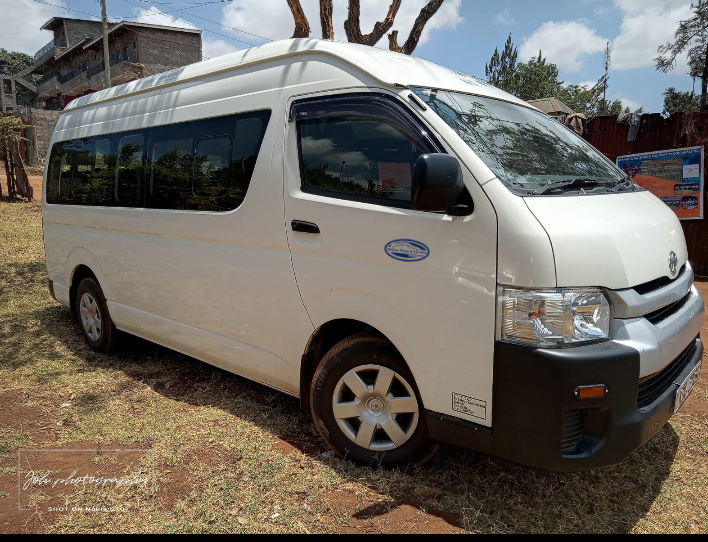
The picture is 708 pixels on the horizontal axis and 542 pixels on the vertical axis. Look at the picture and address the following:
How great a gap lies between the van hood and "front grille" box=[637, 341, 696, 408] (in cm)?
46

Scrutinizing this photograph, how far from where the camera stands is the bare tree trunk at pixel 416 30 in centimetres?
758

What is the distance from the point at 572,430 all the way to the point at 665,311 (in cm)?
85

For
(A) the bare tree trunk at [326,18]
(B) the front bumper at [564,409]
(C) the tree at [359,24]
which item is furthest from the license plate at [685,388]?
(A) the bare tree trunk at [326,18]

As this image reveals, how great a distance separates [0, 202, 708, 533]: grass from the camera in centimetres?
275

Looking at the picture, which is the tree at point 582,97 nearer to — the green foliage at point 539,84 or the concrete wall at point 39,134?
the green foliage at point 539,84

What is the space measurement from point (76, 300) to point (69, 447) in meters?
2.57

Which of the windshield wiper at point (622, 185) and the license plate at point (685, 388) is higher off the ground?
the windshield wiper at point (622, 185)

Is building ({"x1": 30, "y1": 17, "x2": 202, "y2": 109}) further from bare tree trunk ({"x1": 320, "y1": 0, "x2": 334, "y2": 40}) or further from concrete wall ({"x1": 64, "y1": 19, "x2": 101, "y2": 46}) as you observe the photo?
bare tree trunk ({"x1": 320, "y1": 0, "x2": 334, "y2": 40})

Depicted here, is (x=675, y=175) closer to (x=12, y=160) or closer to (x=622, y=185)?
(x=622, y=185)

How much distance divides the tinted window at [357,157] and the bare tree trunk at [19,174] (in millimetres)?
14592

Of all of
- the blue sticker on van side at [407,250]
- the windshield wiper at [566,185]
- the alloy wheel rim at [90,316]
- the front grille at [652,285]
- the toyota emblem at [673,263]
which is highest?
the windshield wiper at [566,185]

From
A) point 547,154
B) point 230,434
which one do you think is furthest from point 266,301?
point 547,154

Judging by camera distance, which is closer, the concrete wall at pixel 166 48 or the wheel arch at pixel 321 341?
the wheel arch at pixel 321 341

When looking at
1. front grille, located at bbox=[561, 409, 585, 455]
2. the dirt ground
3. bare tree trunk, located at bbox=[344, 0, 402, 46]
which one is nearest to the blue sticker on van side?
front grille, located at bbox=[561, 409, 585, 455]
